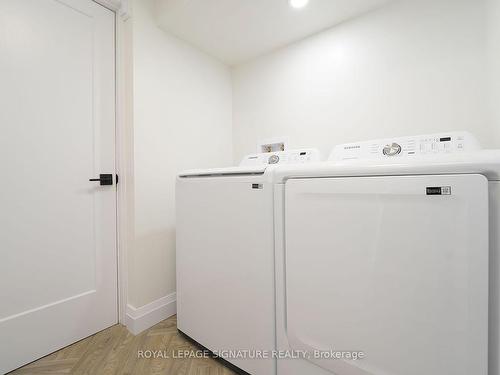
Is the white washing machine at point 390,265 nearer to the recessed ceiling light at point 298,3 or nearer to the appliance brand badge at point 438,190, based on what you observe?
the appliance brand badge at point 438,190

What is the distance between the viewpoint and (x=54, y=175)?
48.8 inches

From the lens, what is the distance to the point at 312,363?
82 centimetres

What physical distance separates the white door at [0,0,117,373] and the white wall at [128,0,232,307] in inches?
8.0

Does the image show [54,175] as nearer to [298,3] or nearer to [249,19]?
[249,19]

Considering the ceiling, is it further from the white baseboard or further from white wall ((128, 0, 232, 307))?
the white baseboard

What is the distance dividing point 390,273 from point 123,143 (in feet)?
5.25

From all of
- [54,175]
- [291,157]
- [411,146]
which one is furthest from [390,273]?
[54,175]

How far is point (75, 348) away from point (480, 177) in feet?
6.45

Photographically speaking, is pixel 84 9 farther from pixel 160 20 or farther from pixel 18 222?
pixel 18 222

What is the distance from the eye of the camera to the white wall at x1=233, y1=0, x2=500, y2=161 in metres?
1.15

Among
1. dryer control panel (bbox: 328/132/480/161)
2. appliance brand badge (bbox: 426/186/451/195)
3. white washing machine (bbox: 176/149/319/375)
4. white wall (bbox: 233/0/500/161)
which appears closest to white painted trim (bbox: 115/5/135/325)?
white washing machine (bbox: 176/149/319/375)

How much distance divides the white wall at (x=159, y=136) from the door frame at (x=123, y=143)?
0.16 ft

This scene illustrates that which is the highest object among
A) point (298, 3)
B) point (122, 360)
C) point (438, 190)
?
point (298, 3)

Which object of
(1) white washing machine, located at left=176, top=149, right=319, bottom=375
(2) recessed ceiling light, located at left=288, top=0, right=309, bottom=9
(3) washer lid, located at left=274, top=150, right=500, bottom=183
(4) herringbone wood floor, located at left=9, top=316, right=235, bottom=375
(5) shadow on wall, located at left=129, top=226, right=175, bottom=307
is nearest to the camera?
(3) washer lid, located at left=274, top=150, right=500, bottom=183
